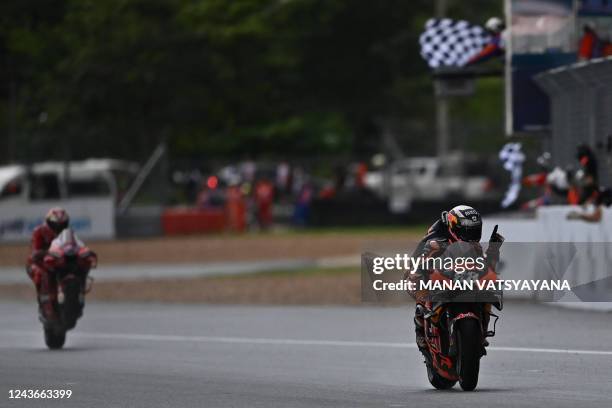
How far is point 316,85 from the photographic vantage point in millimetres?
62688

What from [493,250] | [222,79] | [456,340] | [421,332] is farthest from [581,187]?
[222,79]

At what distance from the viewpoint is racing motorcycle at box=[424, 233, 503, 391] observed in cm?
1066

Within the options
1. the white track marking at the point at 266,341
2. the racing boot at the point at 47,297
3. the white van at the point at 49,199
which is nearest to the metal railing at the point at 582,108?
A: the white track marking at the point at 266,341

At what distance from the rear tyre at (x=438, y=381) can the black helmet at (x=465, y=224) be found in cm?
103

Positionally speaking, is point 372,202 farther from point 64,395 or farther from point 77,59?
point 64,395

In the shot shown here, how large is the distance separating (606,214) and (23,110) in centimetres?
2549

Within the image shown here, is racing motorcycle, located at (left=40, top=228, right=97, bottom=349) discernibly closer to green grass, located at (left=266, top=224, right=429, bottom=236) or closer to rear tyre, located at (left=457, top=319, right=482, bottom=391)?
rear tyre, located at (left=457, top=319, right=482, bottom=391)

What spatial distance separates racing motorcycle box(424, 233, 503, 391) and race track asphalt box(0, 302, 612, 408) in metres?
0.18

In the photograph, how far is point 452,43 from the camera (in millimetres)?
26016

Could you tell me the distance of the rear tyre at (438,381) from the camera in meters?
11.3

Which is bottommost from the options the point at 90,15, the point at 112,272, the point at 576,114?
the point at 112,272

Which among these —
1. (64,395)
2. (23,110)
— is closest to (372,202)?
(23,110)

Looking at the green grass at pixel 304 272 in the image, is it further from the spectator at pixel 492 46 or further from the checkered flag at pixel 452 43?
the spectator at pixel 492 46

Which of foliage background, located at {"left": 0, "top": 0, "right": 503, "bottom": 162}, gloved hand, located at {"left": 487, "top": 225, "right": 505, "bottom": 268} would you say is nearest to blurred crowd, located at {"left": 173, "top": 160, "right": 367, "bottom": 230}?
foliage background, located at {"left": 0, "top": 0, "right": 503, "bottom": 162}
